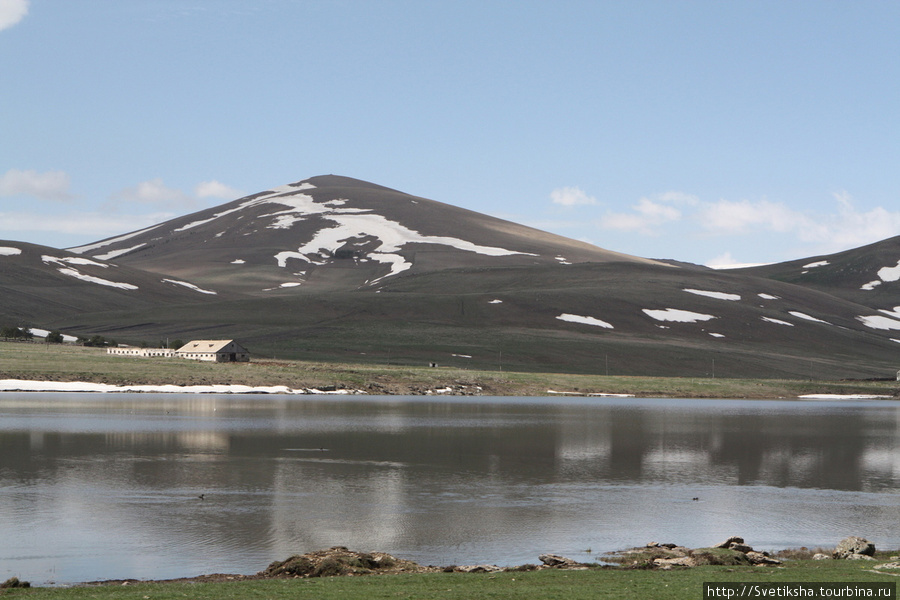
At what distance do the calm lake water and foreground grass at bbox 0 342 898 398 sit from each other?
96.2 feet

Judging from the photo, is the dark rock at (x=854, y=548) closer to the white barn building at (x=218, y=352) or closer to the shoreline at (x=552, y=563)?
the shoreline at (x=552, y=563)

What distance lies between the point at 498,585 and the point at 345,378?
88013mm

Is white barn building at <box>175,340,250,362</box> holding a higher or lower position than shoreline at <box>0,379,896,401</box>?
higher

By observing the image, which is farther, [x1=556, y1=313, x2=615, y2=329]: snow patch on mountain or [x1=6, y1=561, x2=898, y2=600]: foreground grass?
[x1=556, y1=313, x2=615, y2=329]: snow patch on mountain

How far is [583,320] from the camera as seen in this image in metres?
190

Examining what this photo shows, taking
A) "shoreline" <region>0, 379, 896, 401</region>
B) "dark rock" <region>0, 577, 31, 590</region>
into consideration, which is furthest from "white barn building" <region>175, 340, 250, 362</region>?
"dark rock" <region>0, 577, 31, 590</region>

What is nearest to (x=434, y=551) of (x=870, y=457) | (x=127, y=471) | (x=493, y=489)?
(x=493, y=489)

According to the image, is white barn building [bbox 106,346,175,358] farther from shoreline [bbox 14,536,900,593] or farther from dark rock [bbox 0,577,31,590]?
dark rock [bbox 0,577,31,590]

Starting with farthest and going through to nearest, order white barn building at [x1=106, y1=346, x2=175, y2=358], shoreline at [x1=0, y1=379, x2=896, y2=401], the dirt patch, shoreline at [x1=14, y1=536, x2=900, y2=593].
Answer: white barn building at [x1=106, y1=346, x2=175, y2=358], shoreline at [x1=0, y1=379, x2=896, y2=401], the dirt patch, shoreline at [x1=14, y1=536, x2=900, y2=593]

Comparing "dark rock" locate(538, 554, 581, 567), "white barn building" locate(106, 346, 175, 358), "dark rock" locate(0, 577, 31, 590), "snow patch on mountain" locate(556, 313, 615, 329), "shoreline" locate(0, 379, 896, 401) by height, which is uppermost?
"snow patch on mountain" locate(556, 313, 615, 329)

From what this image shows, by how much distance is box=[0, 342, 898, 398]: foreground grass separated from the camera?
96.7 metres

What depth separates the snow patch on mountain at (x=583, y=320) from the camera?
188 meters

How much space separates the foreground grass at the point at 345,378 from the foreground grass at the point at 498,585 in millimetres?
80022

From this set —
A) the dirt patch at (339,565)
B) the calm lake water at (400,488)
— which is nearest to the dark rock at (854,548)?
the calm lake water at (400,488)
